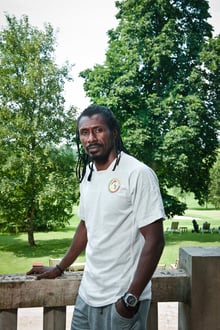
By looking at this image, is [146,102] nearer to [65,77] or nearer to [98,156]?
[65,77]

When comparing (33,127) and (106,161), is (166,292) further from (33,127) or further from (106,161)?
(33,127)

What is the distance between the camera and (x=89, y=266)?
3.14 ft

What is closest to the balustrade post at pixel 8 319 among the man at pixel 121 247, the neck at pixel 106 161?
the man at pixel 121 247

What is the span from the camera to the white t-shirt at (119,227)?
89cm

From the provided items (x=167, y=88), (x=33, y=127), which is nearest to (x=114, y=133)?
(x=33, y=127)

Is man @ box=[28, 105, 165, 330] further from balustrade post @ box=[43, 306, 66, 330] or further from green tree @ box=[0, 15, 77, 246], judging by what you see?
green tree @ box=[0, 15, 77, 246]

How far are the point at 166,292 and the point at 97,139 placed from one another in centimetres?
43

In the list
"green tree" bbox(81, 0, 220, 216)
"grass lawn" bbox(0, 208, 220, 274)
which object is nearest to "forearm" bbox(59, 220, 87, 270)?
"grass lawn" bbox(0, 208, 220, 274)

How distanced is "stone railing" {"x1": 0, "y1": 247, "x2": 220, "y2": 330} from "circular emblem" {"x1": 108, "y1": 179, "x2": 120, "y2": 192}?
0.86 ft

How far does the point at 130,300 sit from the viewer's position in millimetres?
863

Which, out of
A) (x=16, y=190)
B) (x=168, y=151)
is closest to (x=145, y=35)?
(x=168, y=151)

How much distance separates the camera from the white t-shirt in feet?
2.93

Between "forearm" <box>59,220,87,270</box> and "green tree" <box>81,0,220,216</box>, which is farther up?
"green tree" <box>81,0,220,216</box>

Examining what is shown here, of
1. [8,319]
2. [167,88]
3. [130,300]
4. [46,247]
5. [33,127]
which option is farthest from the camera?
[167,88]
